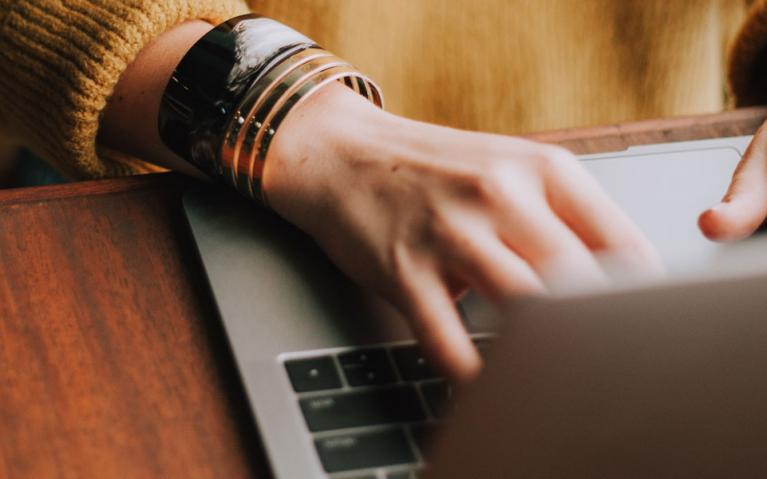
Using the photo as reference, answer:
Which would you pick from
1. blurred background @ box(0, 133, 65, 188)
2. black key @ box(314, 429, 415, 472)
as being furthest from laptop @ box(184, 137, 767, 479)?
blurred background @ box(0, 133, 65, 188)

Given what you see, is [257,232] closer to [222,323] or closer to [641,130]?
[222,323]

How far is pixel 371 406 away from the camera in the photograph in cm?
32

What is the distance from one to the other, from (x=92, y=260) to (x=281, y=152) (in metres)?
0.11

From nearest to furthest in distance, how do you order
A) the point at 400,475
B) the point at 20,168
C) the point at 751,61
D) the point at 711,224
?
the point at 400,475
the point at 711,224
the point at 751,61
the point at 20,168

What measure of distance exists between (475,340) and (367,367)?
0.18ft

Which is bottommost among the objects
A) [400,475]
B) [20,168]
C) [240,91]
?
[400,475]

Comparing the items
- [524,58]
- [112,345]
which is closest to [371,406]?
[112,345]

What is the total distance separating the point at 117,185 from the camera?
Answer: 17.2 inches

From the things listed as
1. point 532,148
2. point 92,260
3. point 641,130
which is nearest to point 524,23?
point 641,130

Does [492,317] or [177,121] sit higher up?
[177,121]

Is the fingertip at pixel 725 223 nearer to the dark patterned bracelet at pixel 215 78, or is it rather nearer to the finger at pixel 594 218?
the finger at pixel 594 218

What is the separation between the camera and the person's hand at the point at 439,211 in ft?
1.12

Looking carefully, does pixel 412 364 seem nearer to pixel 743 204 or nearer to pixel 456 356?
pixel 456 356

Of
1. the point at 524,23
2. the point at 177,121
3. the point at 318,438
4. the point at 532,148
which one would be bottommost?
the point at 318,438
